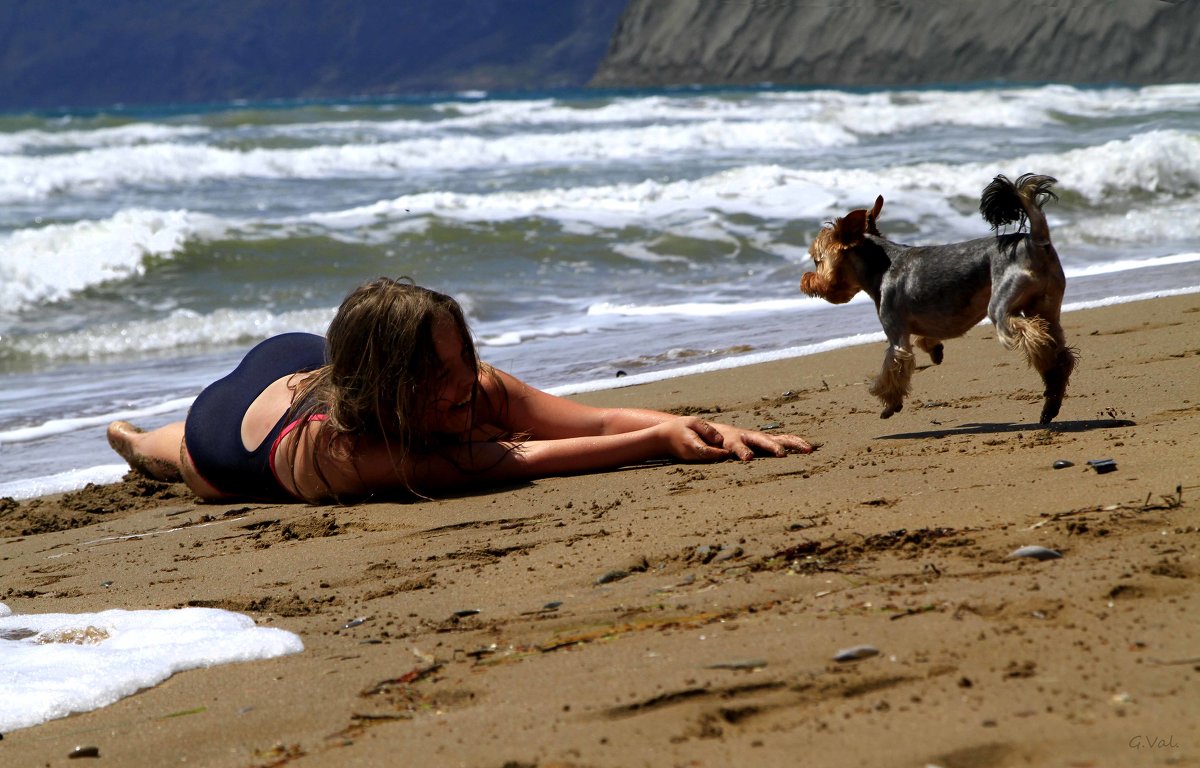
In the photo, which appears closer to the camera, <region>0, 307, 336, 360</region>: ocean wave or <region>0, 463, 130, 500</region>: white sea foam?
<region>0, 463, 130, 500</region>: white sea foam

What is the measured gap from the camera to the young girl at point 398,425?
448 centimetres

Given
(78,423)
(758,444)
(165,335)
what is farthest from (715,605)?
(165,335)

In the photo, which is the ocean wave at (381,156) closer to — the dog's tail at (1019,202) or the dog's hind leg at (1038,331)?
the dog's tail at (1019,202)

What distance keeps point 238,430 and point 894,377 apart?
2.67 meters

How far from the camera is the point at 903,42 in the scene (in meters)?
66.8

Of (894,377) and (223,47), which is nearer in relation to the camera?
(894,377)

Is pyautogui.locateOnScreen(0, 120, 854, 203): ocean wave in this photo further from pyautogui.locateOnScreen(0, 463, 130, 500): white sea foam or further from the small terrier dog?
the small terrier dog

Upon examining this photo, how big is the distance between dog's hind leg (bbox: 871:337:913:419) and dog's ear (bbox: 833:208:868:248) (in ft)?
1.86

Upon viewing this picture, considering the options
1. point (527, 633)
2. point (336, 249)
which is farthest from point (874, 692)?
point (336, 249)

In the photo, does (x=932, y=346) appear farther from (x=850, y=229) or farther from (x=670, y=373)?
(x=670, y=373)

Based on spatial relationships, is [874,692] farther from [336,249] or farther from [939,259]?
[336,249]

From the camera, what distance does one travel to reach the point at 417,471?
4.67 metres

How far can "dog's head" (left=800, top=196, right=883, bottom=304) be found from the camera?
216 inches

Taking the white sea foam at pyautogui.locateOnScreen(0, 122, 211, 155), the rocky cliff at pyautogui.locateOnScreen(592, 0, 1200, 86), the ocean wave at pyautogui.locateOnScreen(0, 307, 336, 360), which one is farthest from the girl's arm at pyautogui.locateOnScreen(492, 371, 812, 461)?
the rocky cliff at pyautogui.locateOnScreen(592, 0, 1200, 86)
